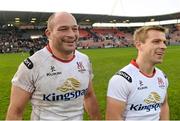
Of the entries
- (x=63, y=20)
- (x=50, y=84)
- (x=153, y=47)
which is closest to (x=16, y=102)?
(x=50, y=84)

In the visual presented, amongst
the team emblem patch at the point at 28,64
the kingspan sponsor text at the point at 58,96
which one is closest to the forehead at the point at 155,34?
the kingspan sponsor text at the point at 58,96

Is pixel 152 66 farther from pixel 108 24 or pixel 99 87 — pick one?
pixel 108 24

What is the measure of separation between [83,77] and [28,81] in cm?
64

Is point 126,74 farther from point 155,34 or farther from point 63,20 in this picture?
point 63,20

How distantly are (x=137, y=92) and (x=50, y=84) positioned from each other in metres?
0.98

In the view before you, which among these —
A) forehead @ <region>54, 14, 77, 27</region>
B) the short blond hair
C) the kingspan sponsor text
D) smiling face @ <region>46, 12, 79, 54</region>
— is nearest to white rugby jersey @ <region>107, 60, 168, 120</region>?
the short blond hair

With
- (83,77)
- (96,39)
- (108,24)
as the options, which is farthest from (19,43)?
(83,77)

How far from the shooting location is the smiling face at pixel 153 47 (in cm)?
439

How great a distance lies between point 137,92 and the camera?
4348 mm

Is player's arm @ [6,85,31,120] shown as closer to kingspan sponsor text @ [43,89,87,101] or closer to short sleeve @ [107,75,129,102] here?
kingspan sponsor text @ [43,89,87,101]

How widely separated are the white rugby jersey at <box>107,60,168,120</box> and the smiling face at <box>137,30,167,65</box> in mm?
194

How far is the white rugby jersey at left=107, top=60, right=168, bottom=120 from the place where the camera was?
14.1ft

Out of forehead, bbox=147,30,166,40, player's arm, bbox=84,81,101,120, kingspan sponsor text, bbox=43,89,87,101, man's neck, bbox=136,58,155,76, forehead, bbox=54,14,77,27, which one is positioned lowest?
player's arm, bbox=84,81,101,120

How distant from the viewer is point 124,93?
4.28 metres
